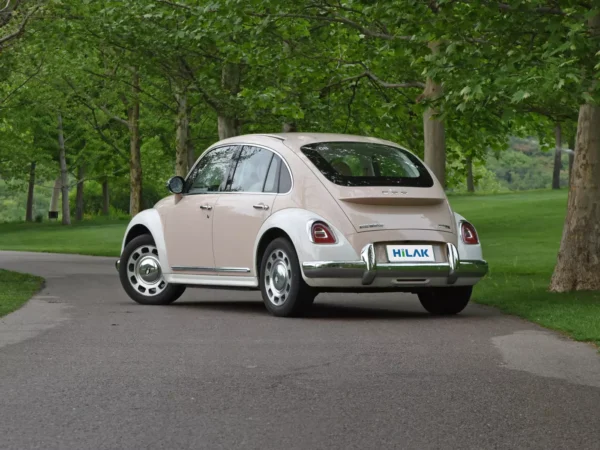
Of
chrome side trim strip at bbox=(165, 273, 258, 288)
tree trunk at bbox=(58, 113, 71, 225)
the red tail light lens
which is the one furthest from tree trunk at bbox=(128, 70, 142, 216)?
the red tail light lens

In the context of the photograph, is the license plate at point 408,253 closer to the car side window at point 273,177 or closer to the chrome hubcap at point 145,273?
the car side window at point 273,177

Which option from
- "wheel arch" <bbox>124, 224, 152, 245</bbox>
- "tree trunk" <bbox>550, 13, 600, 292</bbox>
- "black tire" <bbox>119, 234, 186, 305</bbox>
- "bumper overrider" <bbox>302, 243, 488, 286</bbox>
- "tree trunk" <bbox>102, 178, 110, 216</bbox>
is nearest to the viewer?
"bumper overrider" <bbox>302, 243, 488, 286</bbox>

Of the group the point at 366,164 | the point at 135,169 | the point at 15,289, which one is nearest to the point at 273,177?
the point at 366,164

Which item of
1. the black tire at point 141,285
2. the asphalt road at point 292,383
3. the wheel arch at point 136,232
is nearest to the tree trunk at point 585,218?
the asphalt road at point 292,383

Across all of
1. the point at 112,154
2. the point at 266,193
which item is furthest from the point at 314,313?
the point at 112,154

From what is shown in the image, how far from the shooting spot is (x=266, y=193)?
504 inches

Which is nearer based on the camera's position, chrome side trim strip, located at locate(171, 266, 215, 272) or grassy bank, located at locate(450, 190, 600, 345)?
grassy bank, located at locate(450, 190, 600, 345)

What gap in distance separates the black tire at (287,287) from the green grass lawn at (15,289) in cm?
279

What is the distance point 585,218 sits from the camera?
618 inches

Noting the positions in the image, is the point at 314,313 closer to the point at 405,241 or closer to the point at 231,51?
the point at 405,241

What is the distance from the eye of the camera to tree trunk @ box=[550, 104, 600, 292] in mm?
15680

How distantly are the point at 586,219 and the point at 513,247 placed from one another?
53.7 feet

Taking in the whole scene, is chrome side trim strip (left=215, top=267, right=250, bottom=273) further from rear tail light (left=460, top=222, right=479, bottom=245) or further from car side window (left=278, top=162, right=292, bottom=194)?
rear tail light (left=460, top=222, right=479, bottom=245)

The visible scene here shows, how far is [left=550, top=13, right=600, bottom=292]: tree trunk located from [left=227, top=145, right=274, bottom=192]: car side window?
4.61m
